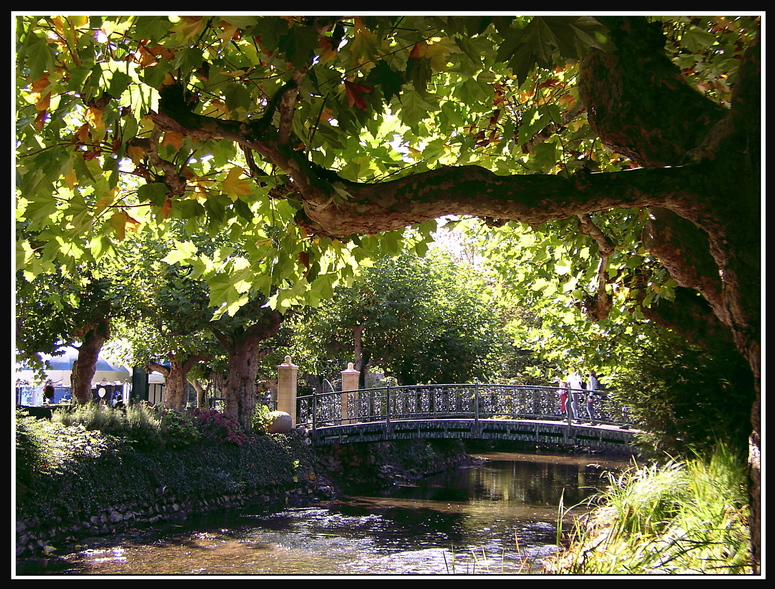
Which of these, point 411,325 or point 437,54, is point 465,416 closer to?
point 411,325

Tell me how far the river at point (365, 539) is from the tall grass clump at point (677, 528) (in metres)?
1.50

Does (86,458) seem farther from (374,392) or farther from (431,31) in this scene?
(431,31)

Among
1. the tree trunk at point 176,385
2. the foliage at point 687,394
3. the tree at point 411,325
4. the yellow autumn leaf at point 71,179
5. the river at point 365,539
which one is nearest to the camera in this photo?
the yellow autumn leaf at point 71,179

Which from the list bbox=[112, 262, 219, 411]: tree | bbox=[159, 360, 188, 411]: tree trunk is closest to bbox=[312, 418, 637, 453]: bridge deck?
bbox=[112, 262, 219, 411]: tree

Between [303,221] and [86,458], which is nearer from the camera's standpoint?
[303,221]

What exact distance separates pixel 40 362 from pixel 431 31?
18506 mm

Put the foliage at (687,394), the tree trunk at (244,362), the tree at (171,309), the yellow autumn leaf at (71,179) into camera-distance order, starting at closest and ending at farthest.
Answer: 1. the yellow autumn leaf at (71,179)
2. the foliage at (687,394)
3. the tree at (171,309)
4. the tree trunk at (244,362)

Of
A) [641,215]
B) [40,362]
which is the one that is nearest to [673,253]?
[641,215]

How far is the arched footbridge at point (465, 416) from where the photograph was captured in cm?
1650

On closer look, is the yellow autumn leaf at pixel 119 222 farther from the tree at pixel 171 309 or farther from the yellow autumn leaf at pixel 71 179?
the tree at pixel 171 309

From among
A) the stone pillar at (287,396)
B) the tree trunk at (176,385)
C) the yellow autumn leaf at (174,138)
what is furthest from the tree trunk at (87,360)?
the yellow autumn leaf at (174,138)

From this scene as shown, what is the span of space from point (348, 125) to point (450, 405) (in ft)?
55.0

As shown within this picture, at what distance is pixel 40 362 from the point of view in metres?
19.1

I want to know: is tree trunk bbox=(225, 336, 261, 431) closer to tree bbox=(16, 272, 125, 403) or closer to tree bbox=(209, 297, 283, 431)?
tree bbox=(209, 297, 283, 431)
